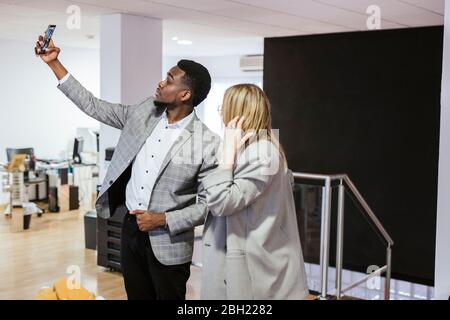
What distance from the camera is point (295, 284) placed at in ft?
7.25

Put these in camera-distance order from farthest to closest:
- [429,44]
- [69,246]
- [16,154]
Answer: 1. [16,154]
2. [69,246]
3. [429,44]

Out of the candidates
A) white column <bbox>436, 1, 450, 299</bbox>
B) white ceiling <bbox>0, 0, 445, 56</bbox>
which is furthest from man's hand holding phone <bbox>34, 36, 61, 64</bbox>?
white ceiling <bbox>0, 0, 445, 56</bbox>

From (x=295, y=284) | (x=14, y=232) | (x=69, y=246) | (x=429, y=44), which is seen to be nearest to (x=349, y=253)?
(x=429, y=44)

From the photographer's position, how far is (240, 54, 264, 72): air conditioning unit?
8.86 metres

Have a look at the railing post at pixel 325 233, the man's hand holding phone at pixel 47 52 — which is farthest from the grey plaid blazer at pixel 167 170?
the railing post at pixel 325 233

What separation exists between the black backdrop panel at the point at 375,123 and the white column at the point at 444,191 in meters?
3.32

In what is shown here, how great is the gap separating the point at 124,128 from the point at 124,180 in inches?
8.3

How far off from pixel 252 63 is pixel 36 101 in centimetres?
323

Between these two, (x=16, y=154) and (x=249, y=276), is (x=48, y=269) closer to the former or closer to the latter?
(x=16, y=154)

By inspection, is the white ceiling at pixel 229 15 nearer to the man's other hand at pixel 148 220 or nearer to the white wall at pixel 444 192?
the white wall at pixel 444 192

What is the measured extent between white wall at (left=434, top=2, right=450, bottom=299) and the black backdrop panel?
3.32 meters

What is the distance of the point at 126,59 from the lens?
5.31 meters

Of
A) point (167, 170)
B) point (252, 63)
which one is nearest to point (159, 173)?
point (167, 170)

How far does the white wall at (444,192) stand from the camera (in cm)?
274
